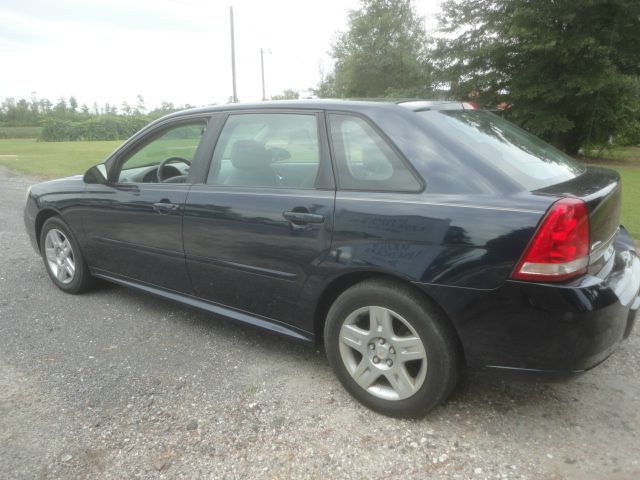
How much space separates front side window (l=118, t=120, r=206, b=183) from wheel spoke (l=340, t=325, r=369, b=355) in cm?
155

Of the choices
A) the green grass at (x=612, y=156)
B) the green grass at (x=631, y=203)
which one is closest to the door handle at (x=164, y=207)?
the green grass at (x=631, y=203)

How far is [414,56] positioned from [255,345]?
31845 millimetres

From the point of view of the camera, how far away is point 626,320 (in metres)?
2.16

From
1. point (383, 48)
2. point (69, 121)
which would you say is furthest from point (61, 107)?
point (383, 48)

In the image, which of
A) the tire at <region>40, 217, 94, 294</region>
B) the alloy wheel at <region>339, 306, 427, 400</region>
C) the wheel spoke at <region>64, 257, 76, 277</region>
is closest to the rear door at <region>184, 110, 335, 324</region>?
the alloy wheel at <region>339, 306, 427, 400</region>

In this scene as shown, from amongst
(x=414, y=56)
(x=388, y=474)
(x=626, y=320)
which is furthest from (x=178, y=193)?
(x=414, y=56)

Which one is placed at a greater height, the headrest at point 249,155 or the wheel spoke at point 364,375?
the headrest at point 249,155

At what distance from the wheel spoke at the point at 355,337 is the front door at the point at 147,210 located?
49.9 inches

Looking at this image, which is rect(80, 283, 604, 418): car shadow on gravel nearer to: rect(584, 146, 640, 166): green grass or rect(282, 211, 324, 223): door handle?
rect(282, 211, 324, 223): door handle

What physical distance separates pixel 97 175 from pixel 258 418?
237 cm

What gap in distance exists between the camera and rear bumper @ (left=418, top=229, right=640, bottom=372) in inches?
77.4

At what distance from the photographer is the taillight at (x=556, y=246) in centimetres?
194

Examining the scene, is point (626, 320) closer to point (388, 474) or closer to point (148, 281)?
point (388, 474)

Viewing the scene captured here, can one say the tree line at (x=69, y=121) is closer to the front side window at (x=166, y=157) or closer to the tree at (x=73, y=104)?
the tree at (x=73, y=104)
